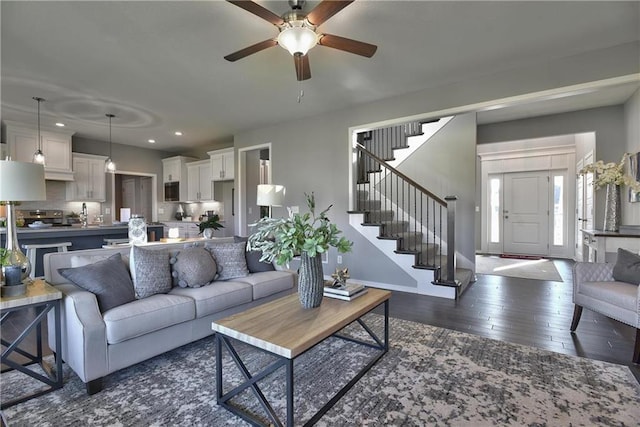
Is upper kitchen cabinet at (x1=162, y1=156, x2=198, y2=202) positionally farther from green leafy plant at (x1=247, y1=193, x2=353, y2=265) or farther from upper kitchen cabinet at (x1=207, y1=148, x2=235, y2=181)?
green leafy plant at (x1=247, y1=193, x2=353, y2=265)

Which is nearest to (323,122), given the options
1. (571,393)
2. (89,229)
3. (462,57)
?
(462,57)

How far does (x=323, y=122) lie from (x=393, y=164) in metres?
1.63

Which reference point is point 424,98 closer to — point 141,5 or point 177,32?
point 177,32

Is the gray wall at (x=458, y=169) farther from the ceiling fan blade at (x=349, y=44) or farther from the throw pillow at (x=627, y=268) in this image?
the ceiling fan blade at (x=349, y=44)

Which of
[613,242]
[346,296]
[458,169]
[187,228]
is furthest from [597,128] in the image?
[187,228]

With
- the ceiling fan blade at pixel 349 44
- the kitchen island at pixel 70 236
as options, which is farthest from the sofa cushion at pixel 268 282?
the kitchen island at pixel 70 236

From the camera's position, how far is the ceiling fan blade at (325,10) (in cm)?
191

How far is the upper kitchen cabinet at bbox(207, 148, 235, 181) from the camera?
6590mm

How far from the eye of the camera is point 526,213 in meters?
7.39

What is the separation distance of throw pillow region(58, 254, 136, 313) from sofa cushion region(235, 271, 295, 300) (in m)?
0.99

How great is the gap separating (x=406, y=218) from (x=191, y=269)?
4.00m

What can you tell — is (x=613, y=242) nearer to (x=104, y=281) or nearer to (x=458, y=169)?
(x=458, y=169)

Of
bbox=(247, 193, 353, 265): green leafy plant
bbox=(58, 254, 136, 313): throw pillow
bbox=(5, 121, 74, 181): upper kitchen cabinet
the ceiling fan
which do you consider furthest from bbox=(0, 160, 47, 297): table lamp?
bbox=(5, 121, 74, 181): upper kitchen cabinet

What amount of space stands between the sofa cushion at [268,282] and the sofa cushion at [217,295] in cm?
9
